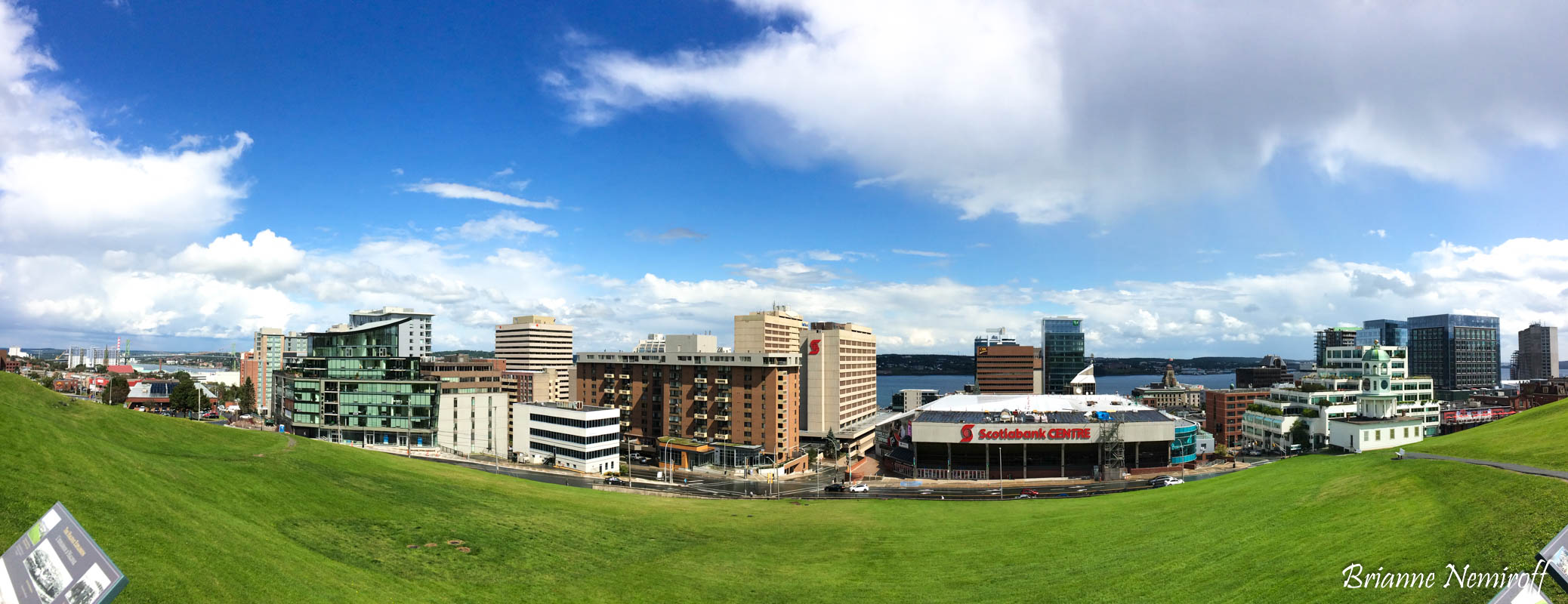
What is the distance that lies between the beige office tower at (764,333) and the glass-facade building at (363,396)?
61907mm

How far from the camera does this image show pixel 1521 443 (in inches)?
1479

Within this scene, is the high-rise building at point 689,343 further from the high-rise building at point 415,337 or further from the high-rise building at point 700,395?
the high-rise building at point 415,337

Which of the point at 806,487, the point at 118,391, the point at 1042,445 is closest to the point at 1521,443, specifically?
the point at 1042,445

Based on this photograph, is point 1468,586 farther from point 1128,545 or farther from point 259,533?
point 259,533

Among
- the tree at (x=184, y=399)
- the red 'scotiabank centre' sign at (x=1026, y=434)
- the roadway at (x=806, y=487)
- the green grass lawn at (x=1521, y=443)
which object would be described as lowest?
the roadway at (x=806, y=487)

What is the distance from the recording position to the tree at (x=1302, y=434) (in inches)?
4946

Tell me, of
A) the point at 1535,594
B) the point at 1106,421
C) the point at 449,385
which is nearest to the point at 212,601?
the point at 1535,594

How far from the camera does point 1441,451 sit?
44.2 metres

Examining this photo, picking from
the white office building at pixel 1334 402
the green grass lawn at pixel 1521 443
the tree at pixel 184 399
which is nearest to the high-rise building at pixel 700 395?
the green grass lawn at pixel 1521 443

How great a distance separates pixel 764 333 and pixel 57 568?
451ft

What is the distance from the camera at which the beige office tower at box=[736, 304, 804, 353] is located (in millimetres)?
152750

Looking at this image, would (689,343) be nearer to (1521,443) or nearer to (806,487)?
(806,487)

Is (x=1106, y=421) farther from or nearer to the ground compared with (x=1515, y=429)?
nearer to the ground

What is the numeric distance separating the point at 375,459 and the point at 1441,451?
3130 inches
